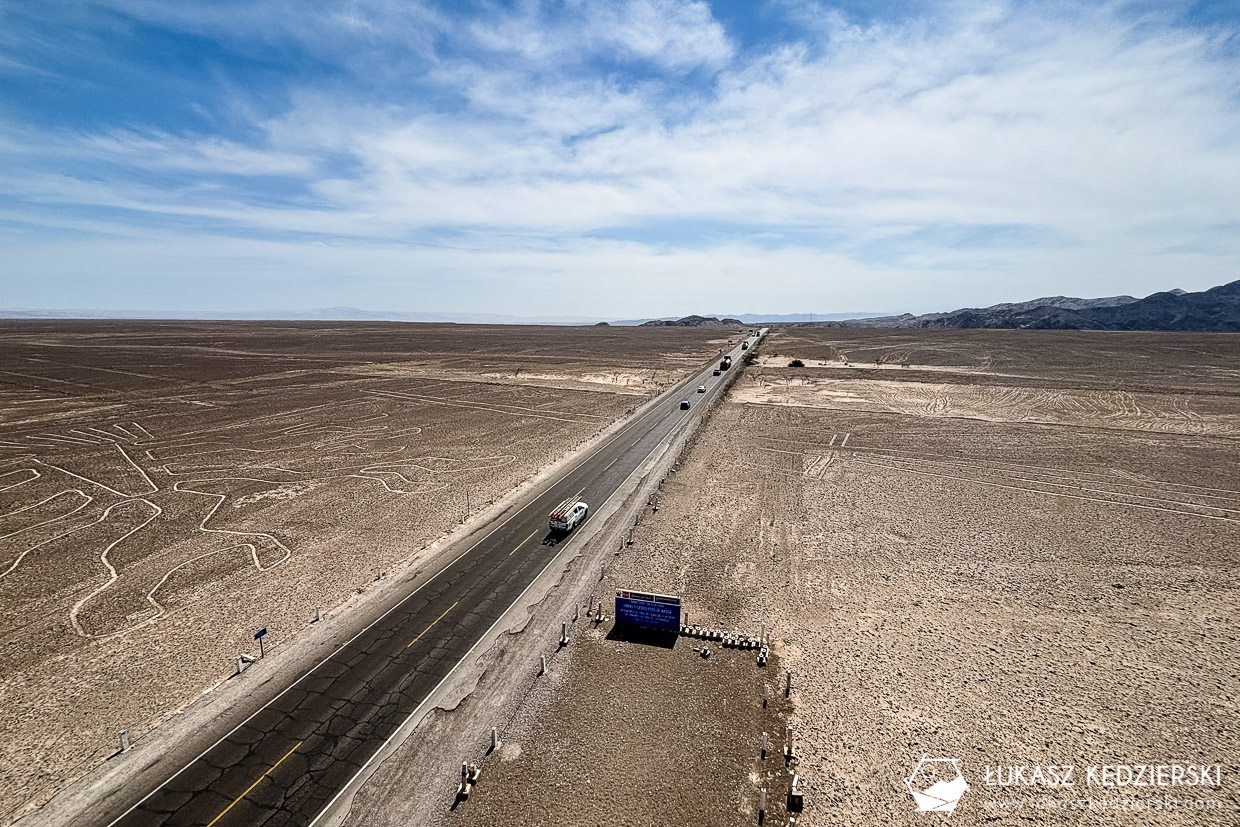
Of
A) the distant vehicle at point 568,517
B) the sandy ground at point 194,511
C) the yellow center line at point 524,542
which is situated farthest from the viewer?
the distant vehicle at point 568,517

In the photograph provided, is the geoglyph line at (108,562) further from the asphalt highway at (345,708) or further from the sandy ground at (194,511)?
the asphalt highway at (345,708)

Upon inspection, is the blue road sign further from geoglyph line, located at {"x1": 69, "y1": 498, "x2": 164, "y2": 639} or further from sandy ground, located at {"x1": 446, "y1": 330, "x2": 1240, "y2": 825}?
geoglyph line, located at {"x1": 69, "y1": 498, "x2": 164, "y2": 639}

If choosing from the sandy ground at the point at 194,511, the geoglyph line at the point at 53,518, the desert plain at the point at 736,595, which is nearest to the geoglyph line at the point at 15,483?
the sandy ground at the point at 194,511

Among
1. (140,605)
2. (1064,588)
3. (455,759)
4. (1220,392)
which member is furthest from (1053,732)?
(1220,392)

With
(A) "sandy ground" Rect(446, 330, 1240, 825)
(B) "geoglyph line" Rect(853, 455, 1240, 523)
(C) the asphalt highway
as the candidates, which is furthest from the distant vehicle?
(B) "geoglyph line" Rect(853, 455, 1240, 523)

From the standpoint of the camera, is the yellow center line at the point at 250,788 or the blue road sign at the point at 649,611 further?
the blue road sign at the point at 649,611

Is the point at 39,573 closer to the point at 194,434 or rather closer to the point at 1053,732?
the point at 194,434

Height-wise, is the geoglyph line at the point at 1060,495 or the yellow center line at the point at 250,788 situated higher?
the geoglyph line at the point at 1060,495
